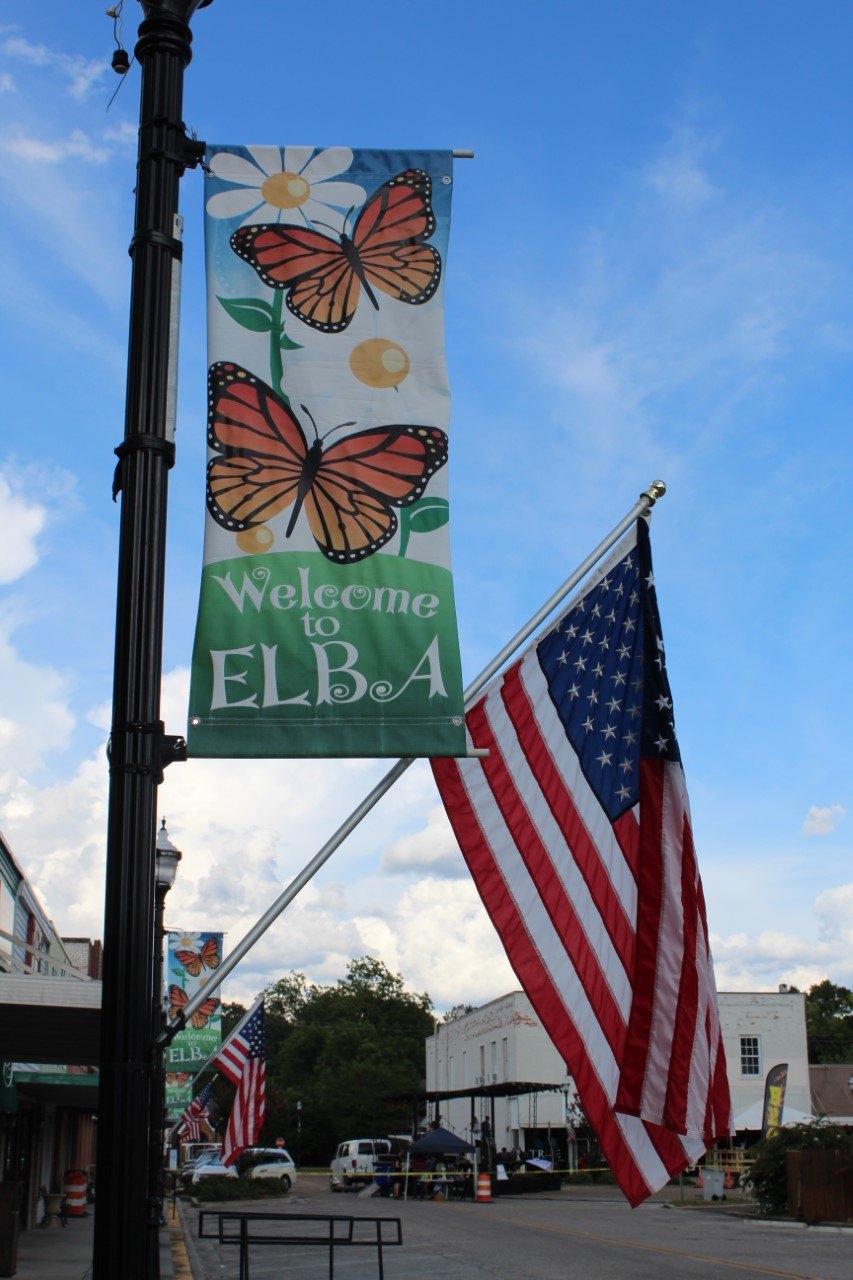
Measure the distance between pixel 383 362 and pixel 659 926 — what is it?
430 centimetres

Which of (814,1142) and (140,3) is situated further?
(814,1142)

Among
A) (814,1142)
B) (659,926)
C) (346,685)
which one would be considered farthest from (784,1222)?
(346,685)

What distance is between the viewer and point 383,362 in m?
5.16

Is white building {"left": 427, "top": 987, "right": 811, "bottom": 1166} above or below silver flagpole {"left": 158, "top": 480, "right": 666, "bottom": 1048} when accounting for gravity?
below

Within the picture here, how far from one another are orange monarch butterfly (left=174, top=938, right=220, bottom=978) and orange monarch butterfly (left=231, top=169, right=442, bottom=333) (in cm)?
1980

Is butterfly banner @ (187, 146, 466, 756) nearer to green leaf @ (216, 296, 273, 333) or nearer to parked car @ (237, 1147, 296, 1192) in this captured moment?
green leaf @ (216, 296, 273, 333)

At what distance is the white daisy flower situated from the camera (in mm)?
5211

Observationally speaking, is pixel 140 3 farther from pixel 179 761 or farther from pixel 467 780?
pixel 467 780

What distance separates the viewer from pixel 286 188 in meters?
5.37

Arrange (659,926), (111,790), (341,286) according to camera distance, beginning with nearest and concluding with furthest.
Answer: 1. (111,790)
2. (341,286)
3. (659,926)

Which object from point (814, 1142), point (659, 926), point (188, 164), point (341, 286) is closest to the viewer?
point (188, 164)

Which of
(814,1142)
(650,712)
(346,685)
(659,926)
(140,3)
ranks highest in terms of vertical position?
(140,3)

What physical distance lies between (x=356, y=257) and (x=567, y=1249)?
19254mm

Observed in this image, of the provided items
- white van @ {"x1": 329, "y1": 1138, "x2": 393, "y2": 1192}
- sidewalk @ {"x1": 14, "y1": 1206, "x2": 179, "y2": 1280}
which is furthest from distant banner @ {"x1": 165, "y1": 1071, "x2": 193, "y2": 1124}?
white van @ {"x1": 329, "y1": 1138, "x2": 393, "y2": 1192}
